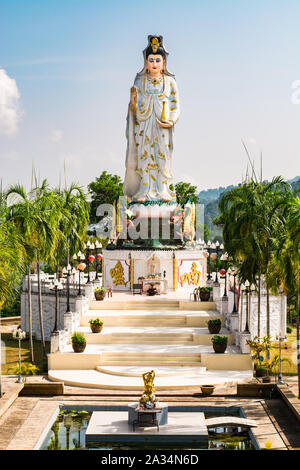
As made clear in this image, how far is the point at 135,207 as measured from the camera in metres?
48.3

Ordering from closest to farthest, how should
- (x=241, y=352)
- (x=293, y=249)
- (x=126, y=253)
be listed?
1. (x=293, y=249)
2. (x=241, y=352)
3. (x=126, y=253)

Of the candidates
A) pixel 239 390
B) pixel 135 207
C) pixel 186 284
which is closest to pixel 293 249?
pixel 239 390

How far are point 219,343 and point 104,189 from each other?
41.3 m

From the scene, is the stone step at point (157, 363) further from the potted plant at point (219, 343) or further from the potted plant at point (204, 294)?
the potted plant at point (204, 294)

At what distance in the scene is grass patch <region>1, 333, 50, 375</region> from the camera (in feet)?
117

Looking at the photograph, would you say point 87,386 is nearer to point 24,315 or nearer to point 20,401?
point 20,401

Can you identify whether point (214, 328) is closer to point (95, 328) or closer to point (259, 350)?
point (259, 350)

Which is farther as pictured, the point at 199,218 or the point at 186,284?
the point at 199,218

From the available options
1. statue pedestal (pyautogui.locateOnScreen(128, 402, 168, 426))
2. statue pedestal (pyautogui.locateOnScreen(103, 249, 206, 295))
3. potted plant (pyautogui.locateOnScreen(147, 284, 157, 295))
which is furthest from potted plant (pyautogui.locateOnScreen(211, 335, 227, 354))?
statue pedestal (pyautogui.locateOnScreen(103, 249, 206, 295))

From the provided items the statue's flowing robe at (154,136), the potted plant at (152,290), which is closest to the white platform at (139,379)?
the potted plant at (152,290)

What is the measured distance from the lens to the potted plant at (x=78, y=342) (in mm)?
32812

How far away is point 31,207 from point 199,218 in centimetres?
2947

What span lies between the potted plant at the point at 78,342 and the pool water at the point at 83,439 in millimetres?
7266

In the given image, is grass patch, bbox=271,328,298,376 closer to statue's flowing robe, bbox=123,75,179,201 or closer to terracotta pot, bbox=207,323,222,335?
terracotta pot, bbox=207,323,222,335
